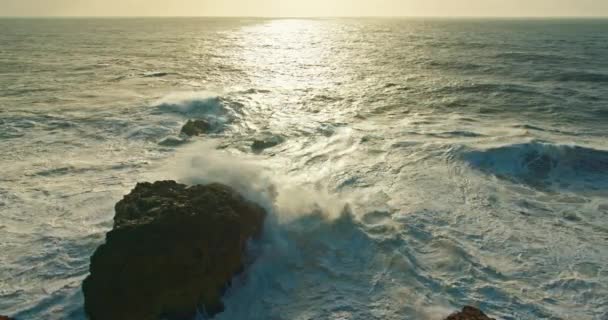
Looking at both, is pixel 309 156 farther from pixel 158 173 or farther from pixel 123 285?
pixel 123 285

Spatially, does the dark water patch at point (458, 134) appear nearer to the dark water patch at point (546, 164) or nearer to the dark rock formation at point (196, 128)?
the dark water patch at point (546, 164)

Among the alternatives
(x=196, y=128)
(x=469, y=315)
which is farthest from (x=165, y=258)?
(x=196, y=128)

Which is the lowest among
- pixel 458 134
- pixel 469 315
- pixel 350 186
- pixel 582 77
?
pixel 469 315

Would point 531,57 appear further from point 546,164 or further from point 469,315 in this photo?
point 469,315

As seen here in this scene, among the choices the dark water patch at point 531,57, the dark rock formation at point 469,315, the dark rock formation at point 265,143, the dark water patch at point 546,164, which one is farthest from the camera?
the dark water patch at point 531,57

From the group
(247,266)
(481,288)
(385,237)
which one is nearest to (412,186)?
(385,237)

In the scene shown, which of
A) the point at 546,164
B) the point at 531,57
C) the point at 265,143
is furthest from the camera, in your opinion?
the point at 531,57

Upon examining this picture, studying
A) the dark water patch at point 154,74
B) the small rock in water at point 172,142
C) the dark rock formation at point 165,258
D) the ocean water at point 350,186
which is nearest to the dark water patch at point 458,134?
the ocean water at point 350,186
